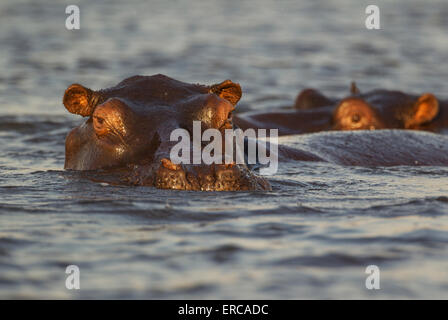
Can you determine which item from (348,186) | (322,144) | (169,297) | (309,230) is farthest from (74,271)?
(322,144)

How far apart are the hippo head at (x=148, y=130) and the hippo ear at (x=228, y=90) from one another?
0.02 meters

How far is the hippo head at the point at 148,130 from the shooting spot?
6.75 meters

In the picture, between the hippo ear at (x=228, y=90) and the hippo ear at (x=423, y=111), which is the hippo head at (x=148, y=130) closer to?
the hippo ear at (x=228, y=90)

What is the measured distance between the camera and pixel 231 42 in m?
26.3

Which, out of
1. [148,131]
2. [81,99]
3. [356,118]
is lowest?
[148,131]

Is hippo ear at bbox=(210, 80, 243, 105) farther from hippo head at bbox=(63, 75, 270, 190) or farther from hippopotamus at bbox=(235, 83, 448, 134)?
hippopotamus at bbox=(235, 83, 448, 134)

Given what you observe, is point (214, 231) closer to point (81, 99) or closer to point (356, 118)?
point (81, 99)

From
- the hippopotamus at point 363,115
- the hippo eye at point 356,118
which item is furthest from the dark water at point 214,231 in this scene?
the hippo eye at point 356,118

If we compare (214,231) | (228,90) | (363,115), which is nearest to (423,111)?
(363,115)

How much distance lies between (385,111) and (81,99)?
7.93 metres

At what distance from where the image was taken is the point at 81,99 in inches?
328

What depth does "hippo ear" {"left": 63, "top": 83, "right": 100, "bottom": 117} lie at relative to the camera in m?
8.25

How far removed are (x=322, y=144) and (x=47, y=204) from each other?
180 inches

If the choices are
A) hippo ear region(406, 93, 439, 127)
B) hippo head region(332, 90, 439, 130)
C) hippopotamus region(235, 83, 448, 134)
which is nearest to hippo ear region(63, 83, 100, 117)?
hippopotamus region(235, 83, 448, 134)
